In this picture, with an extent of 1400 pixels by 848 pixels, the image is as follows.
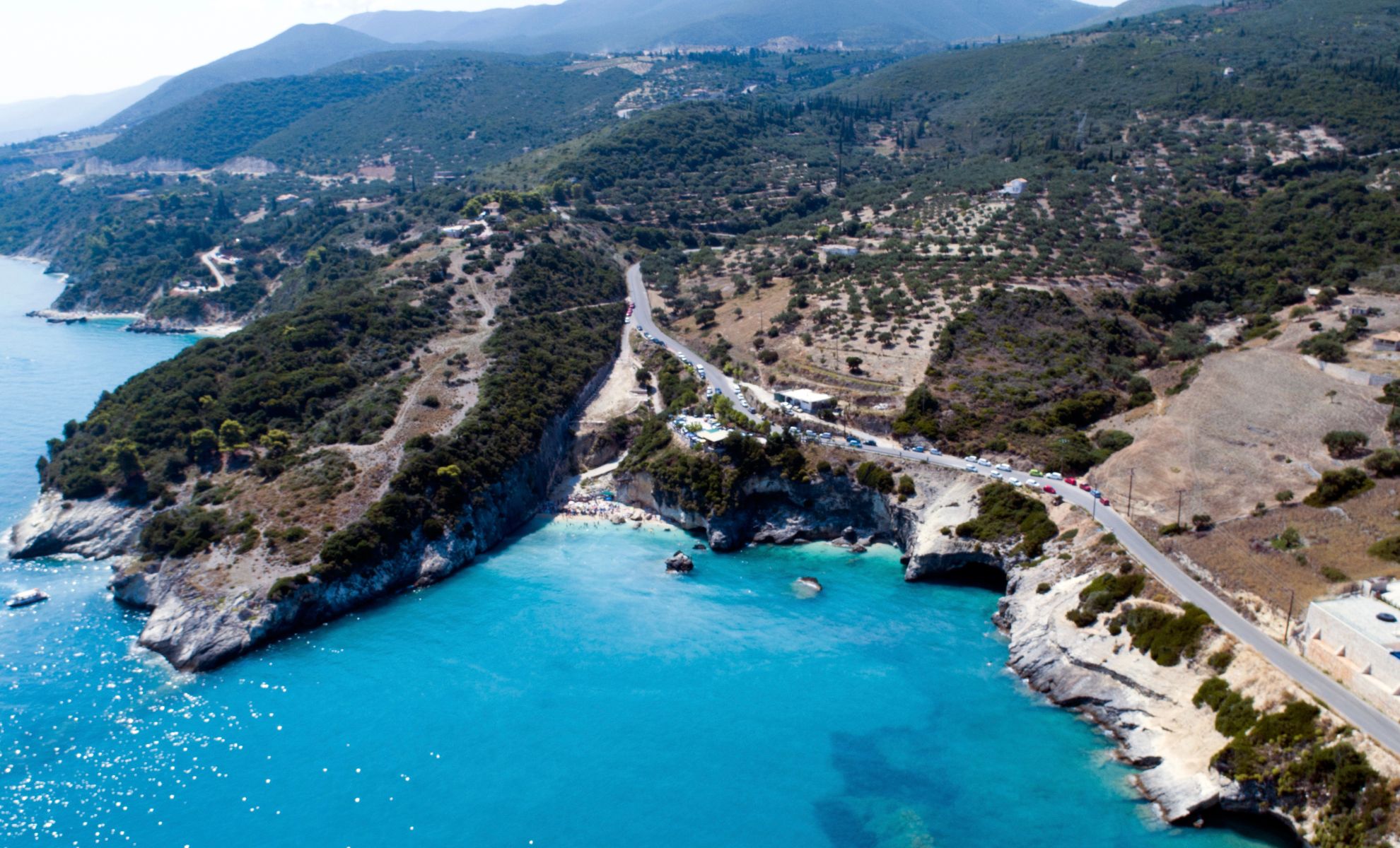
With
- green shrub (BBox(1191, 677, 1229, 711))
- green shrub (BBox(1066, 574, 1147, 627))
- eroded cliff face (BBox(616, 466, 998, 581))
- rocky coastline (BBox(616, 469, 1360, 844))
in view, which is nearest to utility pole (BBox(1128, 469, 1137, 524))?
rocky coastline (BBox(616, 469, 1360, 844))

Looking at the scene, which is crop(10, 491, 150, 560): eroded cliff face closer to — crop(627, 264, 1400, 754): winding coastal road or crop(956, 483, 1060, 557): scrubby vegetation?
crop(627, 264, 1400, 754): winding coastal road

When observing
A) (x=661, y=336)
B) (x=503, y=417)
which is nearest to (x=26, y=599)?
(x=503, y=417)

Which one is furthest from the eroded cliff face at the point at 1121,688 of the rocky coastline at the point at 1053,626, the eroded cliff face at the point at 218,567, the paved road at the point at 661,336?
the eroded cliff face at the point at 218,567

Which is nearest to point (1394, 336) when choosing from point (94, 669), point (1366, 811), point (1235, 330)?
point (1235, 330)

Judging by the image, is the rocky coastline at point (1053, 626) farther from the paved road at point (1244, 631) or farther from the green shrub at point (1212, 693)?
the paved road at point (1244, 631)

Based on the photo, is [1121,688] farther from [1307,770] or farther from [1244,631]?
[1307,770]
